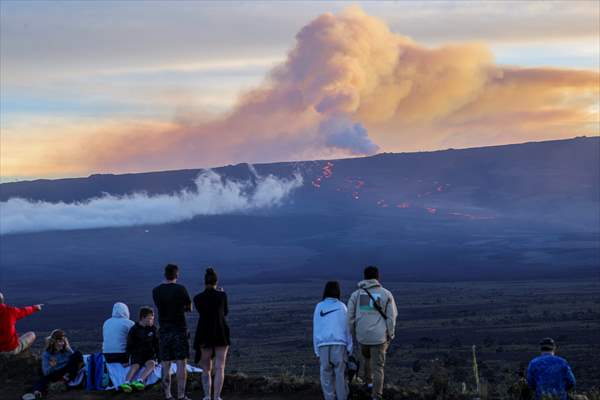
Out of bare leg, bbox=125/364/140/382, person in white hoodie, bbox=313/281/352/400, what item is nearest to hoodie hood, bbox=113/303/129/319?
bare leg, bbox=125/364/140/382

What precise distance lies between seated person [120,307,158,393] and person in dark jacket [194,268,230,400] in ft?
4.62

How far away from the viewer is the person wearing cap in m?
11.2

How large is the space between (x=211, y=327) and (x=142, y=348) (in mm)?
1915

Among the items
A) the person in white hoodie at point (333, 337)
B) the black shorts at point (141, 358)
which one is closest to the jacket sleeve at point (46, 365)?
the black shorts at point (141, 358)

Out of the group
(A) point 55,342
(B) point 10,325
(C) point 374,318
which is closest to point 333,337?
(C) point 374,318

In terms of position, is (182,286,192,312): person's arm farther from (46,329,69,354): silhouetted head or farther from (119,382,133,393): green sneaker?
(46,329,69,354): silhouetted head

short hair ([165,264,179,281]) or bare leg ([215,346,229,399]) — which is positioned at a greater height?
short hair ([165,264,179,281])

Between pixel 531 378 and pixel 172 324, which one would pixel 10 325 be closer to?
pixel 172 324

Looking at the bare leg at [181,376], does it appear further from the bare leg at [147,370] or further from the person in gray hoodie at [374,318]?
the person in gray hoodie at [374,318]

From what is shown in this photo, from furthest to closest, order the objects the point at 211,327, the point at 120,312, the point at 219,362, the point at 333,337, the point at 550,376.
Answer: the point at 120,312 → the point at 219,362 → the point at 211,327 → the point at 333,337 → the point at 550,376

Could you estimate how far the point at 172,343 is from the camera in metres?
13.0

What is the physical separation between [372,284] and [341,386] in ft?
4.02

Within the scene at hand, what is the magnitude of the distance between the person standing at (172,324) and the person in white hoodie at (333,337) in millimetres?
1676

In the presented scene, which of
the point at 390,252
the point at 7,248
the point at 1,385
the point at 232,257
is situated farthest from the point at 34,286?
the point at 1,385
